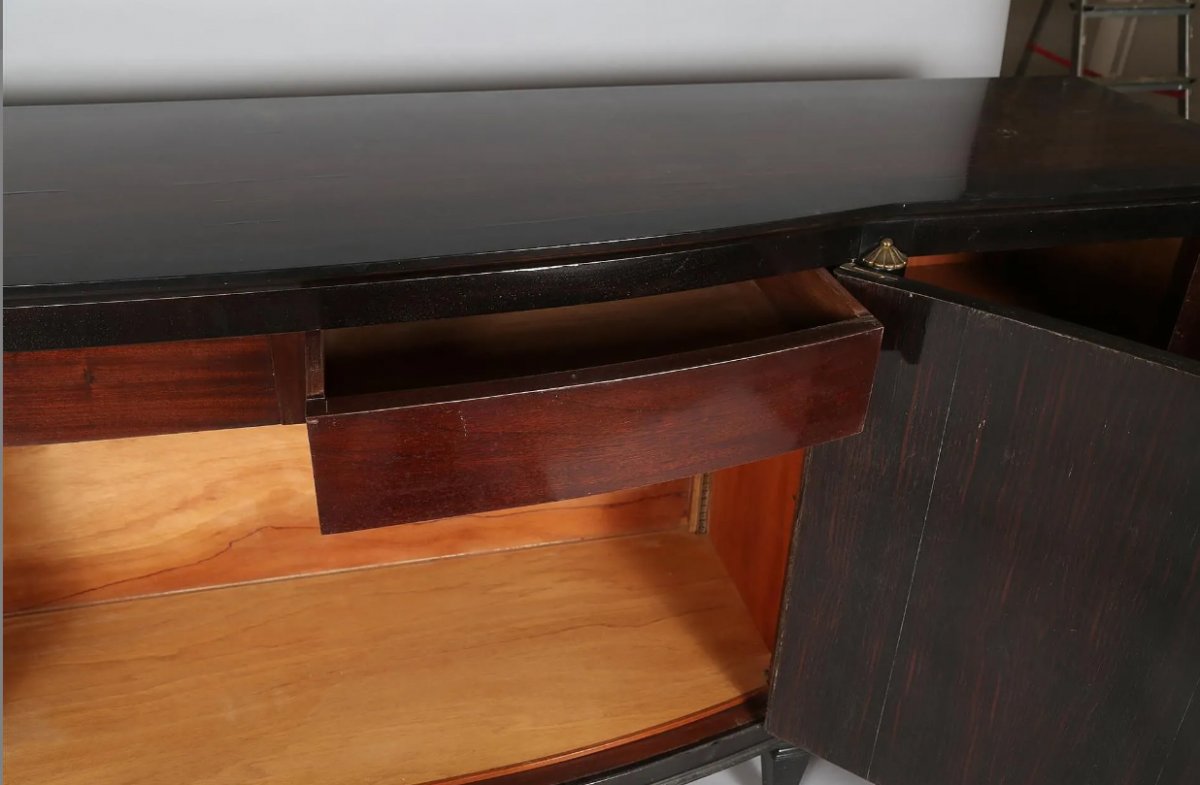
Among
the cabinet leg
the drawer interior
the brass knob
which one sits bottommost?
the cabinet leg

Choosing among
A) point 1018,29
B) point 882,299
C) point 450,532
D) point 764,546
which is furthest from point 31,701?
point 1018,29

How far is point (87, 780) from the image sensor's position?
2.26 ft

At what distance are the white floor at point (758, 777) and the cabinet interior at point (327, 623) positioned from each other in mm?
141

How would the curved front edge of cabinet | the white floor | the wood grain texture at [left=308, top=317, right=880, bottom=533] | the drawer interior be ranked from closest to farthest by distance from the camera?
the wood grain texture at [left=308, top=317, right=880, bottom=533] < the drawer interior < the curved front edge of cabinet < the white floor

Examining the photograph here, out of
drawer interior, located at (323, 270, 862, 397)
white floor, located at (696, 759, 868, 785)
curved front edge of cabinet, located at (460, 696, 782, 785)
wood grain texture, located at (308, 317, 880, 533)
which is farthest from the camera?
white floor, located at (696, 759, 868, 785)

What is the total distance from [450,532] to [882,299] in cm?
49

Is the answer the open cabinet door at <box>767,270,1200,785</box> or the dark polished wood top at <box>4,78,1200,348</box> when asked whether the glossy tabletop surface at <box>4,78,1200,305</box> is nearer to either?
the dark polished wood top at <box>4,78,1200,348</box>

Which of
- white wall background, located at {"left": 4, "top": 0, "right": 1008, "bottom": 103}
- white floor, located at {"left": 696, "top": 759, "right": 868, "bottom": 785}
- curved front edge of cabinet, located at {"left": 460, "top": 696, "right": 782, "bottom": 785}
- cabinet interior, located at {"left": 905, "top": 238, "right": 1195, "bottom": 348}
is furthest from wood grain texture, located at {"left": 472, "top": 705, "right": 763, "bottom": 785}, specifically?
white wall background, located at {"left": 4, "top": 0, "right": 1008, "bottom": 103}

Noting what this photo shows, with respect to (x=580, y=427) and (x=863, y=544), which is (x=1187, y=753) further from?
(x=580, y=427)

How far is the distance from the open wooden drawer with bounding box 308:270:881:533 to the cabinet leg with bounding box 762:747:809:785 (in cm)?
36

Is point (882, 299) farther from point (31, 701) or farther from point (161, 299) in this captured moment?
point (31, 701)

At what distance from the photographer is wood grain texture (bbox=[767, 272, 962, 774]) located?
57cm

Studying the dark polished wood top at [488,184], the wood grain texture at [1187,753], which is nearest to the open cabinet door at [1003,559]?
the wood grain texture at [1187,753]

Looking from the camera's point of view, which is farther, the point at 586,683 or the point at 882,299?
the point at 586,683
